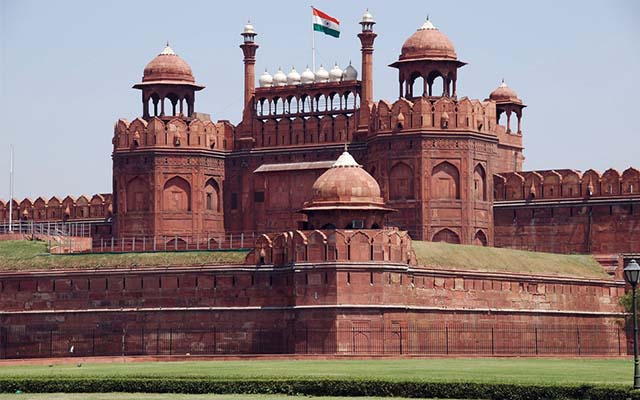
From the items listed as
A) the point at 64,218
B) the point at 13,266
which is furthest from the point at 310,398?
the point at 64,218

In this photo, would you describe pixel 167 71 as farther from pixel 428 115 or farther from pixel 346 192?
pixel 346 192

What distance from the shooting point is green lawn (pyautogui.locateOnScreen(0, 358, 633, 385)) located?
52.8m

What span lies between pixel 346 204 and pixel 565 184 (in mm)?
16083

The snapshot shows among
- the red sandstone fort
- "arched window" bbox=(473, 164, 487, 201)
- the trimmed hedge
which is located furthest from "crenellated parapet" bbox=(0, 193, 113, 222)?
the trimmed hedge

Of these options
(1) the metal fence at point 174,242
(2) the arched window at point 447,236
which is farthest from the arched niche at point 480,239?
(1) the metal fence at point 174,242

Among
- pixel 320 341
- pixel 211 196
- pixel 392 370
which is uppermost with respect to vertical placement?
pixel 211 196

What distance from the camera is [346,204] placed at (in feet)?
248

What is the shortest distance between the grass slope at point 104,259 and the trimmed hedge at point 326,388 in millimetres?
22712

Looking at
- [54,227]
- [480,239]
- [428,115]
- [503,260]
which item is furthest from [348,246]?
[54,227]

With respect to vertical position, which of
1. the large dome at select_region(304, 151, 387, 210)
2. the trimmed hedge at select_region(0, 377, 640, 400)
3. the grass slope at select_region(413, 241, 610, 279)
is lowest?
the trimmed hedge at select_region(0, 377, 640, 400)

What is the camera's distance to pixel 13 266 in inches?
3258

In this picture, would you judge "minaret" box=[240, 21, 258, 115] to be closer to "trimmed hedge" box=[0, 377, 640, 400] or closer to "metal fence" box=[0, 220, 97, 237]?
"metal fence" box=[0, 220, 97, 237]

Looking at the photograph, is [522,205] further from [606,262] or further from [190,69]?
[190,69]

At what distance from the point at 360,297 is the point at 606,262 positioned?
1720 cm
